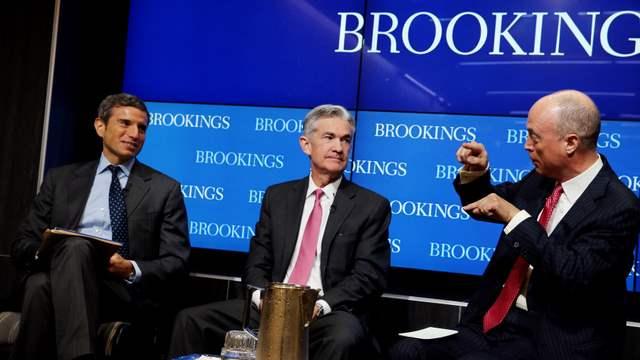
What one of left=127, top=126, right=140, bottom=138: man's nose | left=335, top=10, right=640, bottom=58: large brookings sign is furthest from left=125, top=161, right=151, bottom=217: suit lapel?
left=335, top=10, right=640, bottom=58: large brookings sign

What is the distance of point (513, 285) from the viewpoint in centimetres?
308

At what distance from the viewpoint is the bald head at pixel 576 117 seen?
2973 millimetres

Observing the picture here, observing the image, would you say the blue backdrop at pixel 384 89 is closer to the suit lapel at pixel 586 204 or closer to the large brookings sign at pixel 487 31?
the large brookings sign at pixel 487 31

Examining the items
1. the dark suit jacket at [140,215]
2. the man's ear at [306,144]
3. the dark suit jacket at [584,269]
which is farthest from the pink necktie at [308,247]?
the dark suit jacket at [584,269]

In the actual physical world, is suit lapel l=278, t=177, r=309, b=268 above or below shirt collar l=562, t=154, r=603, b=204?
below

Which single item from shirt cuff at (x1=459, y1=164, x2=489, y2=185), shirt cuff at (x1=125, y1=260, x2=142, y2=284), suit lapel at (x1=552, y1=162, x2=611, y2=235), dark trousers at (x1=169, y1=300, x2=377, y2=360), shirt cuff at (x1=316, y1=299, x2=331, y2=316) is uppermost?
shirt cuff at (x1=459, y1=164, x2=489, y2=185)

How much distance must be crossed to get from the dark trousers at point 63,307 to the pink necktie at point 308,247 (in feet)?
2.77

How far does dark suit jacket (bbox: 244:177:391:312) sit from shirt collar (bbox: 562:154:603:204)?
940 millimetres

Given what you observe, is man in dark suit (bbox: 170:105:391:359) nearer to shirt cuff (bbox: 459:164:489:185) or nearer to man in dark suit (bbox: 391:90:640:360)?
man in dark suit (bbox: 391:90:640:360)

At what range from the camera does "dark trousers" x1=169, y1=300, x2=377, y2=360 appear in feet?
10.8

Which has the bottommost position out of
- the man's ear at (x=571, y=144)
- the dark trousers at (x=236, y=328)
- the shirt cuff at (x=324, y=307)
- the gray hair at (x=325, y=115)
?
the dark trousers at (x=236, y=328)

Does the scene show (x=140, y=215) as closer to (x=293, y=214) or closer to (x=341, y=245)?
(x=293, y=214)

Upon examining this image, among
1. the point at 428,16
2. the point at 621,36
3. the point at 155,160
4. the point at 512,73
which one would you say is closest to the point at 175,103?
the point at 155,160

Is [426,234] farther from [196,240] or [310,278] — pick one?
[196,240]
